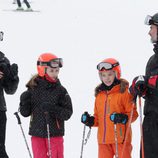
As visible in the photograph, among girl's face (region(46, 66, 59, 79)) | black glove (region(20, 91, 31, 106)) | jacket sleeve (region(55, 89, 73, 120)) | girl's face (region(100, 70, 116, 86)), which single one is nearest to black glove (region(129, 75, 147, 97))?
girl's face (region(100, 70, 116, 86))

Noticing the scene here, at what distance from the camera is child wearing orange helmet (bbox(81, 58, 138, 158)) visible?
5.93 metres

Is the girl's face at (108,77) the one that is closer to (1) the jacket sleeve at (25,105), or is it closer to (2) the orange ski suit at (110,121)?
(2) the orange ski suit at (110,121)

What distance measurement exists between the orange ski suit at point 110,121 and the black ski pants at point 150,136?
62cm

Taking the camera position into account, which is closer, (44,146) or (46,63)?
(44,146)

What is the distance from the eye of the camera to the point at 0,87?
6.22m

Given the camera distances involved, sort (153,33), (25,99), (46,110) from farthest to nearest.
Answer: (25,99), (46,110), (153,33)

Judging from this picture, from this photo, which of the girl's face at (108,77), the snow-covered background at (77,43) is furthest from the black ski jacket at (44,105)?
the snow-covered background at (77,43)

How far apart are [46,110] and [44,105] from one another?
7 cm

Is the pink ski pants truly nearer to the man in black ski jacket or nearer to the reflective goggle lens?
the reflective goggle lens

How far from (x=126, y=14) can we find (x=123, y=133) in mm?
14336

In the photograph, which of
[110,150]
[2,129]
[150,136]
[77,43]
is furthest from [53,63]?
[77,43]

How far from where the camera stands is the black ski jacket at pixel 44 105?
6172 millimetres

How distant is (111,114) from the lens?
5.87 meters

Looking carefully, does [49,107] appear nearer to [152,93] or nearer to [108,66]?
[108,66]
